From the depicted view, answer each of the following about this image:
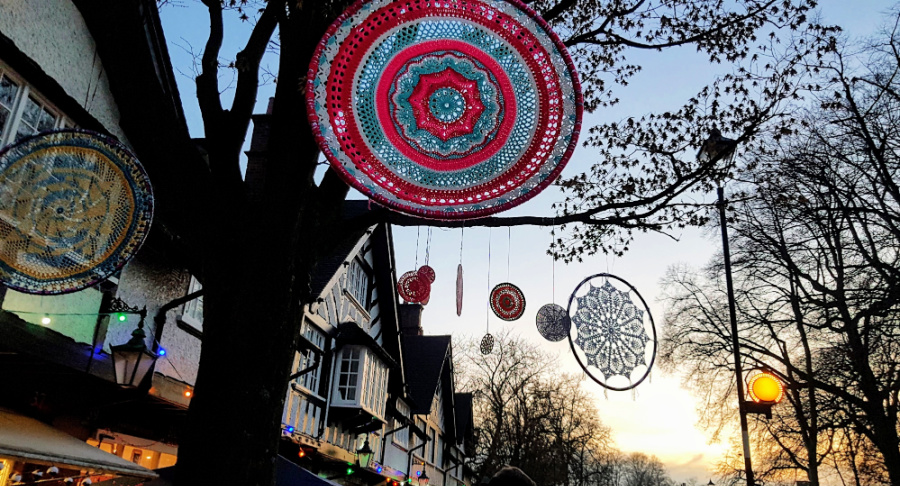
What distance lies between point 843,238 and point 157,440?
18.6 m

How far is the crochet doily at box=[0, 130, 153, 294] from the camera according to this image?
4266mm

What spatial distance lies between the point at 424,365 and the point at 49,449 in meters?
27.1

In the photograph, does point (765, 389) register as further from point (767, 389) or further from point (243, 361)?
point (243, 361)

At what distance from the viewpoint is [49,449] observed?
7535mm

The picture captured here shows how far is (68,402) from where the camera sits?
931 centimetres

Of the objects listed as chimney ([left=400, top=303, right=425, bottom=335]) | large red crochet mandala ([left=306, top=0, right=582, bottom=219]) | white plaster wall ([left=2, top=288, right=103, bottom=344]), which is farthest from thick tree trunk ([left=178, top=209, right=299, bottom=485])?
chimney ([left=400, top=303, right=425, bottom=335])

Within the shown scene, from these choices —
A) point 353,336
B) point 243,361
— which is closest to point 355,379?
point 353,336

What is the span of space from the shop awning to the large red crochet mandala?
19.2 ft

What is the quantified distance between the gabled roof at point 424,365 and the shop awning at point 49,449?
2092 centimetres

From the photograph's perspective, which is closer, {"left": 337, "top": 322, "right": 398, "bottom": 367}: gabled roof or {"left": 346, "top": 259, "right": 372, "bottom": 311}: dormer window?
{"left": 337, "top": 322, "right": 398, "bottom": 367}: gabled roof

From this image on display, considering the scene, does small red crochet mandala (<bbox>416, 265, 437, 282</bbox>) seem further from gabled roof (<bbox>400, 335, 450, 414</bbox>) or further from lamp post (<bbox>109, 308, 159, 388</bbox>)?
gabled roof (<bbox>400, 335, 450, 414</bbox>)

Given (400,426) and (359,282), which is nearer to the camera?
(359,282)

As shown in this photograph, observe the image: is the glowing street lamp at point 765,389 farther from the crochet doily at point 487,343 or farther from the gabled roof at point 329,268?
the gabled roof at point 329,268

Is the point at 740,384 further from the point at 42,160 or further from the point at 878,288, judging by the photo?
the point at 42,160
